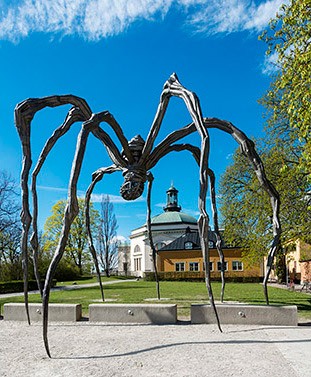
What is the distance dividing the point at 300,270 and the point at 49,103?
28.0m

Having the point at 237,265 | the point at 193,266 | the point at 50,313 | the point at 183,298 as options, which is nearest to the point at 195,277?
the point at 193,266

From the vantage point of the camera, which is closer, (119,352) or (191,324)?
(119,352)

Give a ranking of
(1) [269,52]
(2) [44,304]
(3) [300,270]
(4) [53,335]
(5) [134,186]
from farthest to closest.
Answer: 1. (3) [300,270]
2. (1) [269,52]
3. (5) [134,186]
4. (4) [53,335]
5. (2) [44,304]

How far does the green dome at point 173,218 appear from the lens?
50.6 metres

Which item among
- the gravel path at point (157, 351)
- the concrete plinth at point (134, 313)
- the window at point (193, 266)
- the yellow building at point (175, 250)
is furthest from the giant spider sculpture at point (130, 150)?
the window at point (193, 266)

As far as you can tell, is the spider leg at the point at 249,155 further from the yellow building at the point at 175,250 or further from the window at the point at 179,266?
the window at the point at 179,266

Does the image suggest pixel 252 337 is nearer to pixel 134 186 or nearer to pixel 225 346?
pixel 225 346

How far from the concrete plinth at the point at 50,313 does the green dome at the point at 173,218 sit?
41110 millimetres

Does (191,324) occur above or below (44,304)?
below

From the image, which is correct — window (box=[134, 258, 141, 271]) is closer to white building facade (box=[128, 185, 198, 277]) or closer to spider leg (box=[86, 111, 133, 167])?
white building facade (box=[128, 185, 198, 277])

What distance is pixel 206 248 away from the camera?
512cm

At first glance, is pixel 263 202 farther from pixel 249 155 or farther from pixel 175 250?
pixel 175 250

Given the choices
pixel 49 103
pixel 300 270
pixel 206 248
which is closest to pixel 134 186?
pixel 49 103

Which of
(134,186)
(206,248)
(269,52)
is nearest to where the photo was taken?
(206,248)
